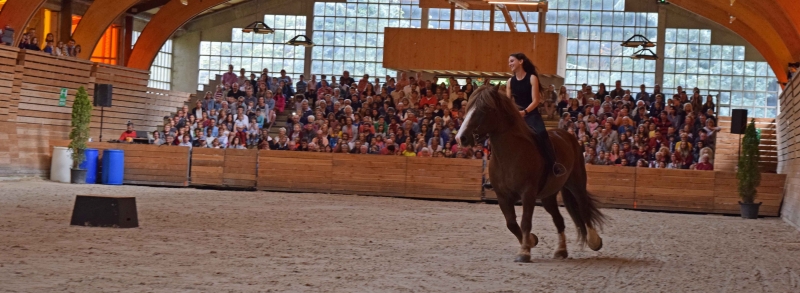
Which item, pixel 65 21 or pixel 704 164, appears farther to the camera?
pixel 65 21

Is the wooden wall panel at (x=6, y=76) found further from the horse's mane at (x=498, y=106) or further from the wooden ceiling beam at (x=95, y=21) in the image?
the horse's mane at (x=498, y=106)

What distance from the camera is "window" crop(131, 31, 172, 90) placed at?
111 feet

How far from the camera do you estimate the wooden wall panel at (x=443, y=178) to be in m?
19.8

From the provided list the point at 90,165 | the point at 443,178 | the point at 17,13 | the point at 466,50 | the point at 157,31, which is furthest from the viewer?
the point at 157,31

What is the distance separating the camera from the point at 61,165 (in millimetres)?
20484

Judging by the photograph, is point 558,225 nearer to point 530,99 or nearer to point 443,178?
point 530,99

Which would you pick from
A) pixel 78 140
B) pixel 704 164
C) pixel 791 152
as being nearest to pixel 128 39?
pixel 78 140

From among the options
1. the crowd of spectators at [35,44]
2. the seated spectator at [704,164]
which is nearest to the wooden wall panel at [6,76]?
the crowd of spectators at [35,44]

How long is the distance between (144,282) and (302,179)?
1452cm

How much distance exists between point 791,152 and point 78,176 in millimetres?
14249

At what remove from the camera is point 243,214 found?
12758 millimetres

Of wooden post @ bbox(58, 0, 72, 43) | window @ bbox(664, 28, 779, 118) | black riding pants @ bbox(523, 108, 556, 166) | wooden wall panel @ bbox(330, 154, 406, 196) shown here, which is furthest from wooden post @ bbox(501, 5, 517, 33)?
black riding pants @ bbox(523, 108, 556, 166)

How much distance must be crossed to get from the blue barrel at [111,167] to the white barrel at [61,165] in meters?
0.73

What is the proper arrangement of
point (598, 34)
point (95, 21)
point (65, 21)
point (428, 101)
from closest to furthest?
1. point (428, 101)
2. point (95, 21)
3. point (65, 21)
4. point (598, 34)
